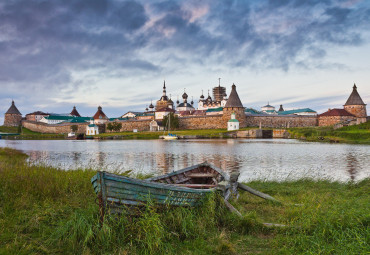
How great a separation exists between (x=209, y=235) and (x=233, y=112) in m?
58.5

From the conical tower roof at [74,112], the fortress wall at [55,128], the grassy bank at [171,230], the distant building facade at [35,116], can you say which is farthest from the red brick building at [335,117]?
the distant building facade at [35,116]

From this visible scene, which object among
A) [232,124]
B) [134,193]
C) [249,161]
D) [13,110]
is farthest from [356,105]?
[13,110]

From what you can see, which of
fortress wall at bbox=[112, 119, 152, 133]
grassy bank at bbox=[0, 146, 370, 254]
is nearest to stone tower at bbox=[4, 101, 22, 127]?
fortress wall at bbox=[112, 119, 152, 133]

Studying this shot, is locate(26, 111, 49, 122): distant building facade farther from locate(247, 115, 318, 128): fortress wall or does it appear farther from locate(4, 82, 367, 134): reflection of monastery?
locate(247, 115, 318, 128): fortress wall

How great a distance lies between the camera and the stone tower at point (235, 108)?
62.9 m

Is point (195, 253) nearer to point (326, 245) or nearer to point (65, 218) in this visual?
point (326, 245)

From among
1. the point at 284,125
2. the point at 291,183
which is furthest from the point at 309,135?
the point at 291,183

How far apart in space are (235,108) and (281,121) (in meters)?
14.5

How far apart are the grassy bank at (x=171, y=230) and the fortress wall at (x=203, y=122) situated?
5990cm

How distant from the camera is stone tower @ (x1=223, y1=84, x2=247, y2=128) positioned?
62906mm

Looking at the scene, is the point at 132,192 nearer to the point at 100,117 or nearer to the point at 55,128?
the point at 100,117

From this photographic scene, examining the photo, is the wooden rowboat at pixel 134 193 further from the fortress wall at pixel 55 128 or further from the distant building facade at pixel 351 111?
the fortress wall at pixel 55 128

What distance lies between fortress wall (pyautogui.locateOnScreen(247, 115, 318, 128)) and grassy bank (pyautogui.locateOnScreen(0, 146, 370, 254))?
62.6m

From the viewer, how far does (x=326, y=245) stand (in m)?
3.90
